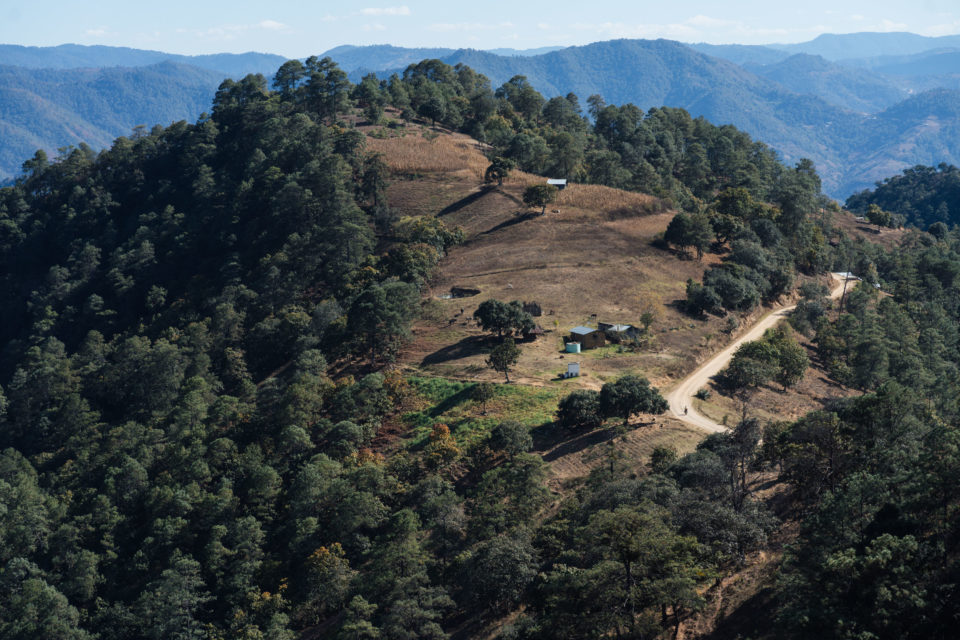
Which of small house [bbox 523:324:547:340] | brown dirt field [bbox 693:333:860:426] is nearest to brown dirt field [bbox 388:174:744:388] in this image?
small house [bbox 523:324:547:340]

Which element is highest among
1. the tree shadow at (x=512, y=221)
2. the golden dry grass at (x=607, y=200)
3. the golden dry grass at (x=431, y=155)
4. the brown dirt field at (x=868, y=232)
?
the golden dry grass at (x=431, y=155)

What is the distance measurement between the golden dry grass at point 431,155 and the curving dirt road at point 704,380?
60.4 meters

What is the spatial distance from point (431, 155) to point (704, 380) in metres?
83.4

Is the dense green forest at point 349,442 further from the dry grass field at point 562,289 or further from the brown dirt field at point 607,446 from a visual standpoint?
the dry grass field at point 562,289

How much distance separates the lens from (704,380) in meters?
69.1

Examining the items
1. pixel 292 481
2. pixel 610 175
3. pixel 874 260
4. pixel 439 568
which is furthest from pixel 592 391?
pixel 874 260

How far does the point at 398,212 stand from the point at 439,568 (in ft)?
255

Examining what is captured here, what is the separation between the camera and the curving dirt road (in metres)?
60.2

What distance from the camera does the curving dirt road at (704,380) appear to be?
197 ft

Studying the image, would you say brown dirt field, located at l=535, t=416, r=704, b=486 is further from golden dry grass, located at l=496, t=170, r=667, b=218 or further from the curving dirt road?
golden dry grass, located at l=496, t=170, r=667, b=218

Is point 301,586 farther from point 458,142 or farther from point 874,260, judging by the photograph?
point 874,260

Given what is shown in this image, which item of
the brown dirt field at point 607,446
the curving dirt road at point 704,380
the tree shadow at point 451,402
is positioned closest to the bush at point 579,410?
the brown dirt field at point 607,446

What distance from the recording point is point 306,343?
81062mm

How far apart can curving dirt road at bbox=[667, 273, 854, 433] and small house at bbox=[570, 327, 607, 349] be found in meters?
10.1
